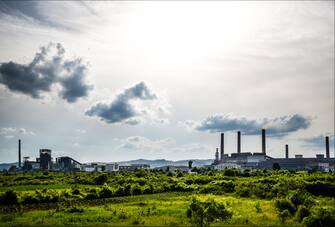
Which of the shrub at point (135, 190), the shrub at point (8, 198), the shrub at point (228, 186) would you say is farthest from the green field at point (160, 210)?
the shrub at point (228, 186)

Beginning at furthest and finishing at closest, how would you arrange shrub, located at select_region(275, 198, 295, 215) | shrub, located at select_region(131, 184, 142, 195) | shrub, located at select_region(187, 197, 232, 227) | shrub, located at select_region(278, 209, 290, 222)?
shrub, located at select_region(131, 184, 142, 195) < shrub, located at select_region(275, 198, 295, 215) < shrub, located at select_region(278, 209, 290, 222) < shrub, located at select_region(187, 197, 232, 227)

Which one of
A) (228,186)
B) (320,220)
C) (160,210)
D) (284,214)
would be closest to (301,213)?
(284,214)

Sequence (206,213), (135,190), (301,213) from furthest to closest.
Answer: (135,190) < (301,213) < (206,213)

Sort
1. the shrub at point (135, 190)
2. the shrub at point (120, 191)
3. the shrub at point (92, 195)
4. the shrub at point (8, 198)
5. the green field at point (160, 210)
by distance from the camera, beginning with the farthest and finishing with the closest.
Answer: the shrub at point (135, 190)
the shrub at point (120, 191)
the shrub at point (92, 195)
the shrub at point (8, 198)
the green field at point (160, 210)

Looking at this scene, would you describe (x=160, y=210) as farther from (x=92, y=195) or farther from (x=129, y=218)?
(x=92, y=195)

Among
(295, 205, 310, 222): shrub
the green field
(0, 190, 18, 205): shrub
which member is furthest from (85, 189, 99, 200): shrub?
(295, 205, 310, 222): shrub

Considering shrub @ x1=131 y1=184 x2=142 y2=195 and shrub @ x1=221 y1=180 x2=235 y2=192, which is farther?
shrub @ x1=221 y1=180 x2=235 y2=192

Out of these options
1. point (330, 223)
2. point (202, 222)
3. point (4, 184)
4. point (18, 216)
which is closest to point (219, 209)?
point (202, 222)

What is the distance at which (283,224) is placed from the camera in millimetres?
34938

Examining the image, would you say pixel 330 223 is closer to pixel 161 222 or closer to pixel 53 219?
pixel 161 222

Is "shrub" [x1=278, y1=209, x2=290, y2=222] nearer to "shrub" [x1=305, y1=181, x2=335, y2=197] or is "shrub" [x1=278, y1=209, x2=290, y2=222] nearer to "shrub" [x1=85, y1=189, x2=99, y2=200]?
"shrub" [x1=85, y1=189, x2=99, y2=200]

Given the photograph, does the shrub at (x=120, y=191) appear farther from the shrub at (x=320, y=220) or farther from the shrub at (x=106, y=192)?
the shrub at (x=320, y=220)

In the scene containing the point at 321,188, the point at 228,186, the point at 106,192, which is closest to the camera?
the point at 106,192

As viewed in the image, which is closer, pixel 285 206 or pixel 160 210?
pixel 285 206
